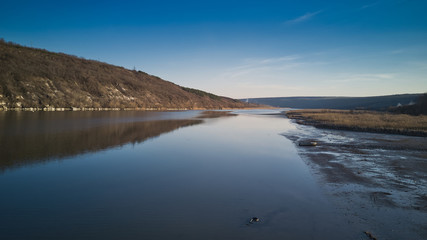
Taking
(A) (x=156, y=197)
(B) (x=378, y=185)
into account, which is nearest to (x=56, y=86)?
(A) (x=156, y=197)

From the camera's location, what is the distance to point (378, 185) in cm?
837

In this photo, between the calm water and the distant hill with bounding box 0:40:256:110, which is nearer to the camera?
the calm water

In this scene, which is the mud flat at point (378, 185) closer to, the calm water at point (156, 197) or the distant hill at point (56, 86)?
the calm water at point (156, 197)

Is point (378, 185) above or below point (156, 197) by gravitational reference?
above

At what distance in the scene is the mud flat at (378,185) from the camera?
5.52 m

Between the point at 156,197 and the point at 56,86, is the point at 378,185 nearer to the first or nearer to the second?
the point at 156,197

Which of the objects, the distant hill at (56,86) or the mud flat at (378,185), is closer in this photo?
the mud flat at (378,185)

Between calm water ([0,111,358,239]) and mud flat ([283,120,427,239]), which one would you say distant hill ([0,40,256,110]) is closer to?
calm water ([0,111,358,239])

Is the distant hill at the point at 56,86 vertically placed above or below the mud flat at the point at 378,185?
above

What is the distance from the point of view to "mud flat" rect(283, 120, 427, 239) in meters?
5.52

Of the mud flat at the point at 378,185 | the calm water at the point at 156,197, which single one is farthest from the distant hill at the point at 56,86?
the mud flat at the point at 378,185

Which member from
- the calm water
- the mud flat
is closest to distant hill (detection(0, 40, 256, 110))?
the calm water

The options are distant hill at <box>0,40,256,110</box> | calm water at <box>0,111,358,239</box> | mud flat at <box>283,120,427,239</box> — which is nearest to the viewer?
calm water at <box>0,111,358,239</box>

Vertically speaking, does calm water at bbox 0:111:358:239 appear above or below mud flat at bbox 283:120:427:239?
below
